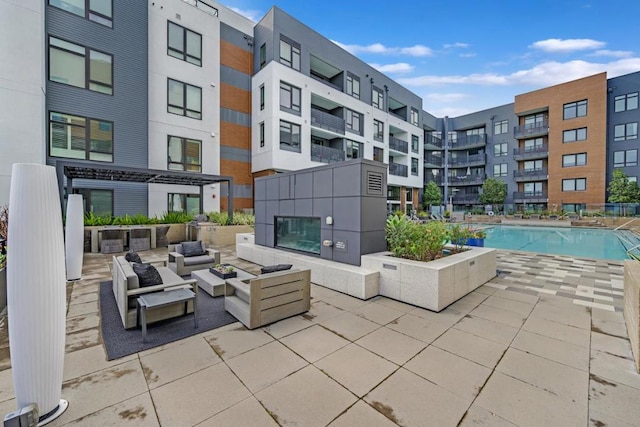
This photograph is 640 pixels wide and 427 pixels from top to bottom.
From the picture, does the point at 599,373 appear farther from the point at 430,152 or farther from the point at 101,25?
the point at 430,152

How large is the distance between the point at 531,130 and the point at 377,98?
1903cm

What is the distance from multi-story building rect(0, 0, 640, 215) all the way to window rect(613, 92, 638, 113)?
0.28ft

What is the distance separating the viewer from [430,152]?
124 feet

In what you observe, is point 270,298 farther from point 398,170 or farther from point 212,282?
point 398,170

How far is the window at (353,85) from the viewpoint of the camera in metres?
21.9

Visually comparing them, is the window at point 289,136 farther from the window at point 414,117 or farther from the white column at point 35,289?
the window at point 414,117

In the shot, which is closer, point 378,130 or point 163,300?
point 163,300

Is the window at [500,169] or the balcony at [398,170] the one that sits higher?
the window at [500,169]

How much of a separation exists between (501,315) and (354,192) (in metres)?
3.42

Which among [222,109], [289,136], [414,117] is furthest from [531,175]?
[222,109]

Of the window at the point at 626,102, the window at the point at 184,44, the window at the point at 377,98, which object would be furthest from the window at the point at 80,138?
the window at the point at 626,102

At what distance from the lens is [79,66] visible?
41.2 ft

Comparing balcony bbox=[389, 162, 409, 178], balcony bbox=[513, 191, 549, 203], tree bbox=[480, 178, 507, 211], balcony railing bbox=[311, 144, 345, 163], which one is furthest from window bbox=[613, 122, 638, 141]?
balcony railing bbox=[311, 144, 345, 163]

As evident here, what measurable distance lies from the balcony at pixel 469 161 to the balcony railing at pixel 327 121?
22863 mm
